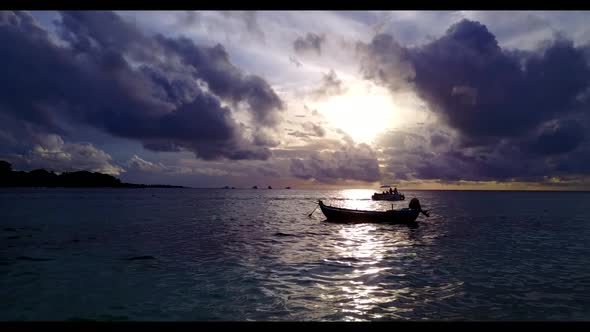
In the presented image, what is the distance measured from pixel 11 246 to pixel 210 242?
A: 14.6 meters

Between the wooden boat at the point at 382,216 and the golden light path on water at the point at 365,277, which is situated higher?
the wooden boat at the point at 382,216

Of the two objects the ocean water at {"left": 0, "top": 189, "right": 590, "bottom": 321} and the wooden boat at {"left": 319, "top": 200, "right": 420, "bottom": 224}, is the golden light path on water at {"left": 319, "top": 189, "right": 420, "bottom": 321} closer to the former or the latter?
the ocean water at {"left": 0, "top": 189, "right": 590, "bottom": 321}

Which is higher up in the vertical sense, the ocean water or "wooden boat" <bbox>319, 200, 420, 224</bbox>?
"wooden boat" <bbox>319, 200, 420, 224</bbox>

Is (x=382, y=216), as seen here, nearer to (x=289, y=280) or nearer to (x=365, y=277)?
(x=365, y=277)

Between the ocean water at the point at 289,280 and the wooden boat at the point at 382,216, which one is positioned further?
the wooden boat at the point at 382,216

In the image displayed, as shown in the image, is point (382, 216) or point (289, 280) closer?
point (289, 280)

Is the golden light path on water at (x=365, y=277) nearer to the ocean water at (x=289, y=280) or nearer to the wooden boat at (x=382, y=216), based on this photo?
the ocean water at (x=289, y=280)

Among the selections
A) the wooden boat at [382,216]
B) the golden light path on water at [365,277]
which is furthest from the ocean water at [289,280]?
the wooden boat at [382,216]

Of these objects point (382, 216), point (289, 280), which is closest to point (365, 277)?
point (289, 280)

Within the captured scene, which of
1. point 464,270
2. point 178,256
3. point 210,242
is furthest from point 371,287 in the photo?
point 210,242

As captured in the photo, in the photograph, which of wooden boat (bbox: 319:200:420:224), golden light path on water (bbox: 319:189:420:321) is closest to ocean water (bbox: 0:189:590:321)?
golden light path on water (bbox: 319:189:420:321)

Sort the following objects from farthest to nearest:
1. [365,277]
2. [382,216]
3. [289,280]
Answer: [382,216] → [365,277] → [289,280]

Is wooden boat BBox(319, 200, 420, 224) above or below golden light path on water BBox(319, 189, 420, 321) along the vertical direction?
above

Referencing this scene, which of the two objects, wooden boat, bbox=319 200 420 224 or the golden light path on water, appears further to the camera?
wooden boat, bbox=319 200 420 224
